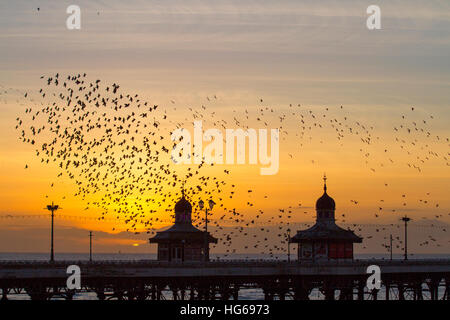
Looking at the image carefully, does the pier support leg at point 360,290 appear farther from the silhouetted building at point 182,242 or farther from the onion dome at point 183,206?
the onion dome at point 183,206

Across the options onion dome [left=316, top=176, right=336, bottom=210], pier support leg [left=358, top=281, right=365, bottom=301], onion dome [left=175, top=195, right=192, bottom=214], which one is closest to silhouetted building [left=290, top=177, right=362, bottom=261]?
onion dome [left=316, top=176, right=336, bottom=210]

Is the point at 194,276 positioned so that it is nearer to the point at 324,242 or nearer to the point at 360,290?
the point at 360,290

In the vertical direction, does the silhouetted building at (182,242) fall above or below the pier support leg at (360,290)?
above

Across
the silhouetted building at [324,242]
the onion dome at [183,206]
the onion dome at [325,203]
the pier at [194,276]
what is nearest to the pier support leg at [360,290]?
the pier at [194,276]

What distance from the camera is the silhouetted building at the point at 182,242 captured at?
114500mm

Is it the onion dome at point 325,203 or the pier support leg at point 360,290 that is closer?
the pier support leg at point 360,290

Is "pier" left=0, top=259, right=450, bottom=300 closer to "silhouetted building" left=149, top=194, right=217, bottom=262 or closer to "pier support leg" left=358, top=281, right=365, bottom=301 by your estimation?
"pier support leg" left=358, top=281, right=365, bottom=301

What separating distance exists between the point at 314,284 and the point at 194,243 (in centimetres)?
1666

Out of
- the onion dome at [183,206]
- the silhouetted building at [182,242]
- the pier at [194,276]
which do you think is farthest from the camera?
the onion dome at [183,206]

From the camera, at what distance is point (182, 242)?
373 ft

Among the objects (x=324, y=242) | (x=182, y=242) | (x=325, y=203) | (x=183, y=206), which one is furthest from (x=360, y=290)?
(x=183, y=206)
